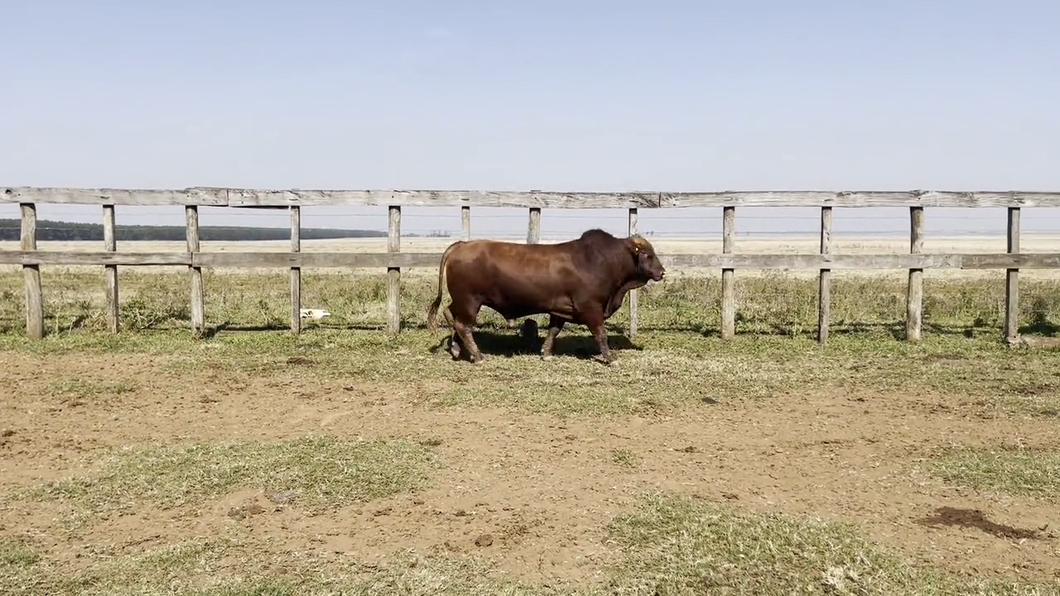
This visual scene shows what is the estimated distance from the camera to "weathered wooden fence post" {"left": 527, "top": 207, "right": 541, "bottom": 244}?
11500 millimetres

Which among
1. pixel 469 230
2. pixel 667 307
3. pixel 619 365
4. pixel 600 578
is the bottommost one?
pixel 600 578

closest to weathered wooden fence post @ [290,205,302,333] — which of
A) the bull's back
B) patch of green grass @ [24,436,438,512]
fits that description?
the bull's back

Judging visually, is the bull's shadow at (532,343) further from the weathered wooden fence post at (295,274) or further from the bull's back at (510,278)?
the weathered wooden fence post at (295,274)

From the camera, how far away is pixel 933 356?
33.2ft

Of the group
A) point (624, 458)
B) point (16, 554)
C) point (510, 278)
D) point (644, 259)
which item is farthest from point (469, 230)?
point (16, 554)

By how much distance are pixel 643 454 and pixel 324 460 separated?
8.07 ft

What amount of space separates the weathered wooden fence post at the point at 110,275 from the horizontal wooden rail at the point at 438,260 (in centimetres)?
14

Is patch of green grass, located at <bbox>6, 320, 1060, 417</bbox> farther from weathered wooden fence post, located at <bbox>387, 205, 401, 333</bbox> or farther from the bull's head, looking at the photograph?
the bull's head

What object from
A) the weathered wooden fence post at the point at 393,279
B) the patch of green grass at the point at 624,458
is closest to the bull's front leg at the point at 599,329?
the weathered wooden fence post at the point at 393,279

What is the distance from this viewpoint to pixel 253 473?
5551 millimetres

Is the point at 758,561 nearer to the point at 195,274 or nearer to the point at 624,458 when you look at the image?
the point at 624,458

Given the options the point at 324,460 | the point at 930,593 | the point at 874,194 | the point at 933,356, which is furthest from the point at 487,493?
the point at 874,194

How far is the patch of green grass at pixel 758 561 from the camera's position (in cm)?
389

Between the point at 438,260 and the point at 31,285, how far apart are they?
586cm
